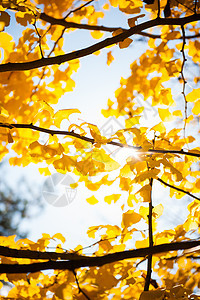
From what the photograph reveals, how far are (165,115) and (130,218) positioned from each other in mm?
504

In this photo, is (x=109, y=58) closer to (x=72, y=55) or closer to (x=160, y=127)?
(x=160, y=127)

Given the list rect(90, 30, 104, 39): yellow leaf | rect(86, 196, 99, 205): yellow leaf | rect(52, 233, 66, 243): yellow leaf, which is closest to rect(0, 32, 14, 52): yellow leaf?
rect(90, 30, 104, 39): yellow leaf

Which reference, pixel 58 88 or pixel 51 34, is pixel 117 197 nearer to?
pixel 58 88

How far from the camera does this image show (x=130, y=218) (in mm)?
1217

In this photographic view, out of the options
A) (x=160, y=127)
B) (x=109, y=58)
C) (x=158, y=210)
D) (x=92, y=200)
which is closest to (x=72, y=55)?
(x=160, y=127)

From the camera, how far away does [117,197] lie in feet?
4.46

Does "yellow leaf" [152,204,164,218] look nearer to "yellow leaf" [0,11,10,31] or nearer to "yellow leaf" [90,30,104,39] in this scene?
"yellow leaf" [0,11,10,31]

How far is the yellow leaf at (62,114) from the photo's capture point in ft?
3.31

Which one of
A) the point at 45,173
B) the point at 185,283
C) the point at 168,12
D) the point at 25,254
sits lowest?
the point at 185,283

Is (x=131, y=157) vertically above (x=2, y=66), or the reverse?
(x=2, y=66)

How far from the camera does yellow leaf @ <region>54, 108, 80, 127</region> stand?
1009mm

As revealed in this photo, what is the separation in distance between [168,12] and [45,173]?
120 cm

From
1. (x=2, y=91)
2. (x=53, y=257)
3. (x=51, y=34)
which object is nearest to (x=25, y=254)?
(x=53, y=257)

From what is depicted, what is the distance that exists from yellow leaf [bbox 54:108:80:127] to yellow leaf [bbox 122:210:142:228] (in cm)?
48
